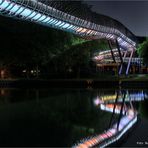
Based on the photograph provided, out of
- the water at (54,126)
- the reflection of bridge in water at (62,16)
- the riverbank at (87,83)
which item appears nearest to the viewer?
the water at (54,126)

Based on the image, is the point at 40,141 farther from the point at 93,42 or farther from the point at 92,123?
the point at 93,42

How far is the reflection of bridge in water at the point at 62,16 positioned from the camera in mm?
25812

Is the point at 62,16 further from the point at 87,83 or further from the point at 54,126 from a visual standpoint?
the point at 54,126

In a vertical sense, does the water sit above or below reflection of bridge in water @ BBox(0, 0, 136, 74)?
below

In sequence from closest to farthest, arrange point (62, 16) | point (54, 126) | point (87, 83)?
point (54, 126) → point (62, 16) → point (87, 83)

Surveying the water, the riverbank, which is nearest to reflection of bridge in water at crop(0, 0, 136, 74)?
the riverbank

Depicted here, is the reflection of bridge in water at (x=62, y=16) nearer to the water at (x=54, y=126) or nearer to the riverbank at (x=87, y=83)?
the riverbank at (x=87, y=83)

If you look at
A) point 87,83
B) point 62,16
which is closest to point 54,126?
point 62,16

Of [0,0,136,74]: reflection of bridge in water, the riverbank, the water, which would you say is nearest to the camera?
the water

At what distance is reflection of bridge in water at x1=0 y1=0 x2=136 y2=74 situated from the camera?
25812mm

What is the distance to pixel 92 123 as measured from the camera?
1330 centimetres

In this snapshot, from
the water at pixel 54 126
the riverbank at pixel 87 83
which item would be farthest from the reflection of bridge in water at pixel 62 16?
the water at pixel 54 126

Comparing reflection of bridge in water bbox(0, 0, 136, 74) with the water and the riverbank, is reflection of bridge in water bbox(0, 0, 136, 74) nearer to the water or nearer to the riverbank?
the riverbank

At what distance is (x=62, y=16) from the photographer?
109ft
